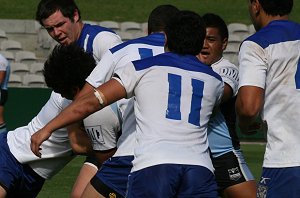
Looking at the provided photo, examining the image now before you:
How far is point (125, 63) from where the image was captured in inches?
256

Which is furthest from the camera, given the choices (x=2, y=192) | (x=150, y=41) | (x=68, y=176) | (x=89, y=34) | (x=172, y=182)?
(x=68, y=176)

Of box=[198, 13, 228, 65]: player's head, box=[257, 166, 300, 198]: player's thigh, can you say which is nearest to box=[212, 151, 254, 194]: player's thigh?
box=[198, 13, 228, 65]: player's head

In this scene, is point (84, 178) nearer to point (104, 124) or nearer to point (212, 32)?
point (104, 124)

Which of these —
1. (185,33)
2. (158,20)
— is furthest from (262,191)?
(158,20)

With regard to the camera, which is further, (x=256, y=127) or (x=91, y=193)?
(x=91, y=193)

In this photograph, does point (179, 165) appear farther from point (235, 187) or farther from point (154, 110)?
point (235, 187)

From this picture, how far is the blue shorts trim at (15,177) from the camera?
7520 mm

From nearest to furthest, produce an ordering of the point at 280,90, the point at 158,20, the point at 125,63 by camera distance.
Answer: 1. the point at 280,90
2. the point at 125,63
3. the point at 158,20

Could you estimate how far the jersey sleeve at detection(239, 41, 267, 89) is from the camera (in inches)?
215

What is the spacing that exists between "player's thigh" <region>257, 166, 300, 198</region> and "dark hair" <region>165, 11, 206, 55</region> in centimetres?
94

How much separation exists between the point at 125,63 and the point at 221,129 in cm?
135

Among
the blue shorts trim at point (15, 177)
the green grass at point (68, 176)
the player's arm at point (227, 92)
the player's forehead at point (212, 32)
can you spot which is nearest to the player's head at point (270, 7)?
the player's arm at point (227, 92)

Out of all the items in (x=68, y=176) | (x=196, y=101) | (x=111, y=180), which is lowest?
(x=68, y=176)

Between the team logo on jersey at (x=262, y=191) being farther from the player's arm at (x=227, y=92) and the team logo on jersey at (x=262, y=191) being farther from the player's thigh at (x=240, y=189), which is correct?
the player's thigh at (x=240, y=189)
